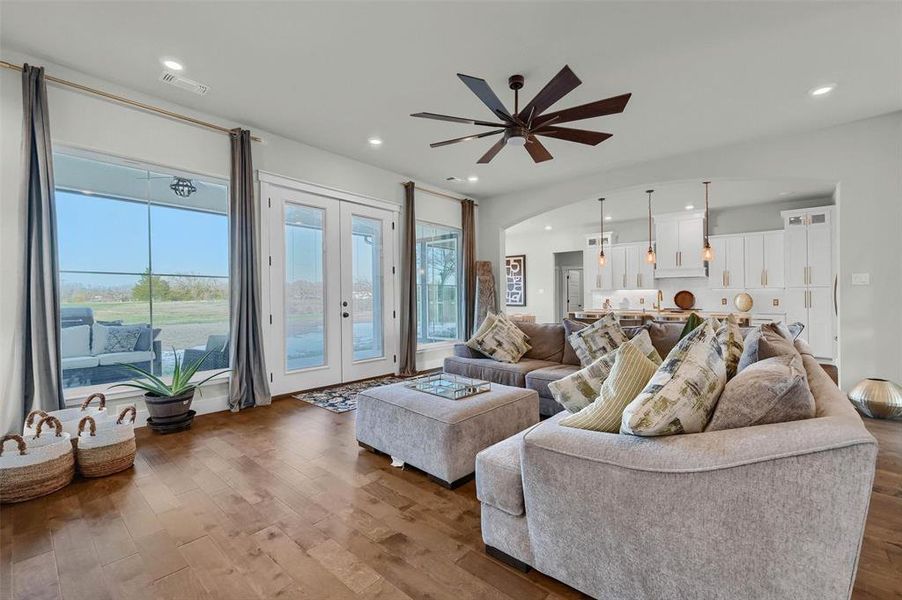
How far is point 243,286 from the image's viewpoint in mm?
3924

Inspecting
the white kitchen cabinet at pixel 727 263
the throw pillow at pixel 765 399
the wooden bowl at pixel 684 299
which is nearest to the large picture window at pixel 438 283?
the wooden bowl at pixel 684 299

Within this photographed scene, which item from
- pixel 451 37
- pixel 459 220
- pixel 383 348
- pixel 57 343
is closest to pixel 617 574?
pixel 451 37

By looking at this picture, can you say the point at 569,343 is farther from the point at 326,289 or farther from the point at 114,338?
the point at 114,338

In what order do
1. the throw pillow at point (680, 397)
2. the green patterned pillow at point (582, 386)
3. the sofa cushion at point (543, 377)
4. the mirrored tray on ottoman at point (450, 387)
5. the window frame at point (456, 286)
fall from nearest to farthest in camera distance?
the throw pillow at point (680, 397), the green patterned pillow at point (582, 386), the mirrored tray on ottoman at point (450, 387), the sofa cushion at point (543, 377), the window frame at point (456, 286)

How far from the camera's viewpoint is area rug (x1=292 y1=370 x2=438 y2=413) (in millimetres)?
4039

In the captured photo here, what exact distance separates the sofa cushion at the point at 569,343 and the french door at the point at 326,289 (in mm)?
2490

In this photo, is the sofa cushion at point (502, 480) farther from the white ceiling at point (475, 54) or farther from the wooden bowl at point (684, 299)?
the wooden bowl at point (684, 299)

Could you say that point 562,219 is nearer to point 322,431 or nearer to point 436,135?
point 436,135

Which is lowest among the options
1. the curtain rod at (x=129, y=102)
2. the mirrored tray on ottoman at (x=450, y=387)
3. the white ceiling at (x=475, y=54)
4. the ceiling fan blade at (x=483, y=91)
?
the mirrored tray on ottoman at (x=450, y=387)

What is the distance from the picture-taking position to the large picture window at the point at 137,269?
10.7ft

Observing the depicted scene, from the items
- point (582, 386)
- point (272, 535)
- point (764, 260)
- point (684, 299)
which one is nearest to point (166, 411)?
point (272, 535)

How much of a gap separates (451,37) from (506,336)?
2.78 metres

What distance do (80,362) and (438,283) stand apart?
433 centimetres

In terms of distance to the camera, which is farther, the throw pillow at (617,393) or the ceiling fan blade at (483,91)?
the ceiling fan blade at (483,91)
